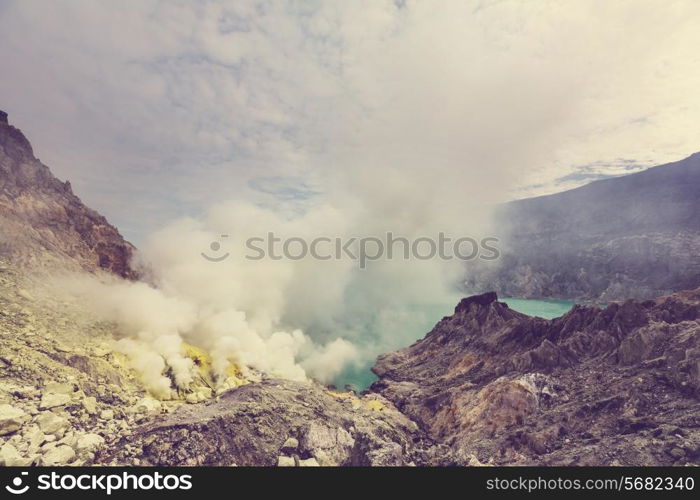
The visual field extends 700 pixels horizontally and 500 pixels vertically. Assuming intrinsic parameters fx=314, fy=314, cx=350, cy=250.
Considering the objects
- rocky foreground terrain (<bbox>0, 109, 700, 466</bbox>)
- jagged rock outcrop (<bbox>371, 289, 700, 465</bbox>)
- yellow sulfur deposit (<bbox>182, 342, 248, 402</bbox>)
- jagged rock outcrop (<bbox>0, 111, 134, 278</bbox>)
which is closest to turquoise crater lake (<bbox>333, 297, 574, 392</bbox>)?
jagged rock outcrop (<bbox>371, 289, 700, 465</bbox>)

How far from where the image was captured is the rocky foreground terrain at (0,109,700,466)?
26156 millimetres

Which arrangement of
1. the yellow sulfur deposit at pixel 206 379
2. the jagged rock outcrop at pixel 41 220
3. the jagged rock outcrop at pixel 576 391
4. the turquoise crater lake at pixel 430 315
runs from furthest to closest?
1. the turquoise crater lake at pixel 430 315
2. the jagged rock outcrop at pixel 41 220
3. the yellow sulfur deposit at pixel 206 379
4. the jagged rock outcrop at pixel 576 391

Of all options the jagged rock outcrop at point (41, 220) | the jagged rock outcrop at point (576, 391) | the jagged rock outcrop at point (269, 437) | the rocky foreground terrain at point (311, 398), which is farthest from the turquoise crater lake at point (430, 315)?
the jagged rock outcrop at point (41, 220)

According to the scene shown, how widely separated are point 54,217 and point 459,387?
2820 inches

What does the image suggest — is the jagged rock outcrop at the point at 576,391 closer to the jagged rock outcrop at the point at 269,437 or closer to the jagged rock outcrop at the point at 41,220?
the jagged rock outcrop at the point at 269,437

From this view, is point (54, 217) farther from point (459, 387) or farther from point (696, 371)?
point (696, 371)

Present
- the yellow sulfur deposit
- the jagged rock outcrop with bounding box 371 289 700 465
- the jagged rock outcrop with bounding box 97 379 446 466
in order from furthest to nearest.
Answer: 1. the yellow sulfur deposit
2. the jagged rock outcrop with bounding box 371 289 700 465
3. the jagged rock outcrop with bounding box 97 379 446 466

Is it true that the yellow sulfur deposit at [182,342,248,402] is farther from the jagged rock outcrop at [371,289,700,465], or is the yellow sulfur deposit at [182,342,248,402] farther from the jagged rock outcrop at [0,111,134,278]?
the jagged rock outcrop at [371,289,700,465]

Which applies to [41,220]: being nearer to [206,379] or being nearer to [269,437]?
[206,379]

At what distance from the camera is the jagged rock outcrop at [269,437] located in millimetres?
26062

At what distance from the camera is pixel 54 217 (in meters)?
52.6

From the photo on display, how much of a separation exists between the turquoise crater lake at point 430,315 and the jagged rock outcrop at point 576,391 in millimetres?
13228

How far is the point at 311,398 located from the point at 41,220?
166ft

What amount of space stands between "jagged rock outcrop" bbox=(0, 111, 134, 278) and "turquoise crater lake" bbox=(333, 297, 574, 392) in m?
54.9
